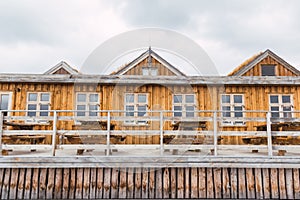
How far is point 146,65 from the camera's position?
13.7m

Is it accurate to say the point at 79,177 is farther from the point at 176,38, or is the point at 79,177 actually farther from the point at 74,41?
the point at 74,41

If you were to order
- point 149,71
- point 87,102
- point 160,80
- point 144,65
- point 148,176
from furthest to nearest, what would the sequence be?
point 144,65
point 149,71
point 87,102
point 160,80
point 148,176

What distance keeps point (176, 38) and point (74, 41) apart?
1135 centimetres

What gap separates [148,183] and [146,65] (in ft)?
27.4

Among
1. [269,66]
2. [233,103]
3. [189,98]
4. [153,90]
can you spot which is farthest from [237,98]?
[269,66]

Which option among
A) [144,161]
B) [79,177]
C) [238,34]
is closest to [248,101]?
[144,161]

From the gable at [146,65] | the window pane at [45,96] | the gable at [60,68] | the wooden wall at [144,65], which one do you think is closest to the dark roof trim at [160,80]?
the window pane at [45,96]

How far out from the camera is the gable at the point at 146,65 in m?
13.1

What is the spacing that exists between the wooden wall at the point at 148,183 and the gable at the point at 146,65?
7382mm

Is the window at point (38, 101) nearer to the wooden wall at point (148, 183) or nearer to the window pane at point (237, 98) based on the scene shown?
the wooden wall at point (148, 183)

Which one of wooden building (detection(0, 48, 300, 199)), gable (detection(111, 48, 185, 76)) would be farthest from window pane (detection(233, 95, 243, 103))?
gable (detection(111, 48, 185, 76))

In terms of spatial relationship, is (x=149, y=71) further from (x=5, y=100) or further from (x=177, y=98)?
(x=5, y=100)

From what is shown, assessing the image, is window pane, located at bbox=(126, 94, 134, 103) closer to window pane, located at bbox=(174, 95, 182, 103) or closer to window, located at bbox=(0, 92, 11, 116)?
window pane, located at bbox=(174, 95, 182, 103)

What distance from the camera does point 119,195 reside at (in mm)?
5957
